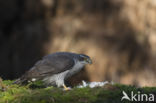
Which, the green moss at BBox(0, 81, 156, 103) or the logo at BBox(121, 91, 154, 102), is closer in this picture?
the green moss at BBox(0, 81, 156, 103)

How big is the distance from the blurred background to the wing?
696cm

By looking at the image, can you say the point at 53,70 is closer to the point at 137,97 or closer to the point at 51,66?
the point at 51,66

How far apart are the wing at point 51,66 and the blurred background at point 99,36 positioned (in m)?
6.96

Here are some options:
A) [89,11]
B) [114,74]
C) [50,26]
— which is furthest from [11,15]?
[114,74]

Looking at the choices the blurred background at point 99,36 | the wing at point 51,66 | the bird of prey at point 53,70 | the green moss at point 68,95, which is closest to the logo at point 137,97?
the green moss at point 68,95

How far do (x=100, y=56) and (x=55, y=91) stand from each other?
354 inches

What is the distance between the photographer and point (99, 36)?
13.7 metres

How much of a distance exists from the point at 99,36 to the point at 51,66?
26.5 ft

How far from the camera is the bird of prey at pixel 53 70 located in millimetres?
5597

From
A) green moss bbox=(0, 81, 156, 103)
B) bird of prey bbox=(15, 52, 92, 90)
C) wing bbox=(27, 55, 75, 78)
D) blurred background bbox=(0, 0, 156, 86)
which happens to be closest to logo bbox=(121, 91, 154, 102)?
Answer: green moss bbox=(0, 81, 156, 103)

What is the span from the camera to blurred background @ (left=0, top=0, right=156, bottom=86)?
1336cm

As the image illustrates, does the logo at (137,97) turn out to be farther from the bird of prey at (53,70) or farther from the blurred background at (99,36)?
the blurred background at (99,36)

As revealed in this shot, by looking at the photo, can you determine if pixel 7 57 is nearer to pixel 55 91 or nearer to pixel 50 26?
pixel 50 26

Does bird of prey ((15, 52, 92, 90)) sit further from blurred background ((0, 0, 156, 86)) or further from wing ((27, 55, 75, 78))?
blurred background ((0, 0, 156, 86))
